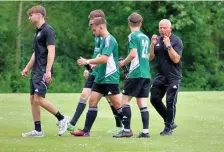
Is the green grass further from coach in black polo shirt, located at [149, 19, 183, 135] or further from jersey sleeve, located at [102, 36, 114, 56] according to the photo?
jersey sleeve, located at [102, 36, 114, 56]

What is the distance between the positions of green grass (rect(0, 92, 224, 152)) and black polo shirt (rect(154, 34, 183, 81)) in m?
1.07

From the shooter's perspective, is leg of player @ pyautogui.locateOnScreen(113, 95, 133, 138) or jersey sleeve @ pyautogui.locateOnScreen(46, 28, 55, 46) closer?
jersey sleeve @ pyautogui.locateOnScreen(46, 28, 55, 46)

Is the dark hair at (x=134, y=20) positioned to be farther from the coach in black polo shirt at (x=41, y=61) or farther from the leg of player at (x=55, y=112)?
the leg of player at (x=55, y=112)

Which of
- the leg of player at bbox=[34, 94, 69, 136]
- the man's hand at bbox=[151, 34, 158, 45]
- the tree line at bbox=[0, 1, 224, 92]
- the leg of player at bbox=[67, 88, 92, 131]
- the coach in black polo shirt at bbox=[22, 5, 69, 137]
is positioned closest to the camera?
the coach in black polo shirt at bbox=[22, 5, 69, 137]

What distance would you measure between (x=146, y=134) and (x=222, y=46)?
35.5 meters

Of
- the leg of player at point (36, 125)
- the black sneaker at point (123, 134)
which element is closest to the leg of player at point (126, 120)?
the black sneaker at point (123, 134)

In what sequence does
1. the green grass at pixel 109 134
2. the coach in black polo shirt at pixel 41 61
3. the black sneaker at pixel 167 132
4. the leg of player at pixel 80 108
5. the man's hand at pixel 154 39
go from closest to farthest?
the green grass at pixel 109 134 < the coach in black polo shirt at pixel 41 61 < the man's hand at pixel 154 39 < the black sneaker at pixel 167 132 < the leg of player at pixel 80 108

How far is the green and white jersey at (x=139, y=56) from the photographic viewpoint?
1309cm

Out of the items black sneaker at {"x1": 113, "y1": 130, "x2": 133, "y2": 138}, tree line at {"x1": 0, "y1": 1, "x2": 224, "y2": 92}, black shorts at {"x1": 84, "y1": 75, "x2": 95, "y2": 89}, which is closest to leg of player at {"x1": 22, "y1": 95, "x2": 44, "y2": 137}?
black sneaker at {"x1": 113, "y1": 130, "x2": 133, "y2": 138}

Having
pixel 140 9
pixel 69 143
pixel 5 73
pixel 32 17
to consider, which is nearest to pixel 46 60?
pixel 32 17

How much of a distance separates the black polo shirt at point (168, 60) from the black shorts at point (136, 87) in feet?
2.13

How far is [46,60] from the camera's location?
42.9 feet

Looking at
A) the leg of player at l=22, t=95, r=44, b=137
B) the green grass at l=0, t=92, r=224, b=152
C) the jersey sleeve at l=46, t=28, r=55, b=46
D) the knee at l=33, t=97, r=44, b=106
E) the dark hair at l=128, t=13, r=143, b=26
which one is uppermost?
the dark hair at l=128, t=13, r=143, b=26

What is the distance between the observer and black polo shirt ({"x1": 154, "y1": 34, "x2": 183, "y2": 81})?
44.9 ft
